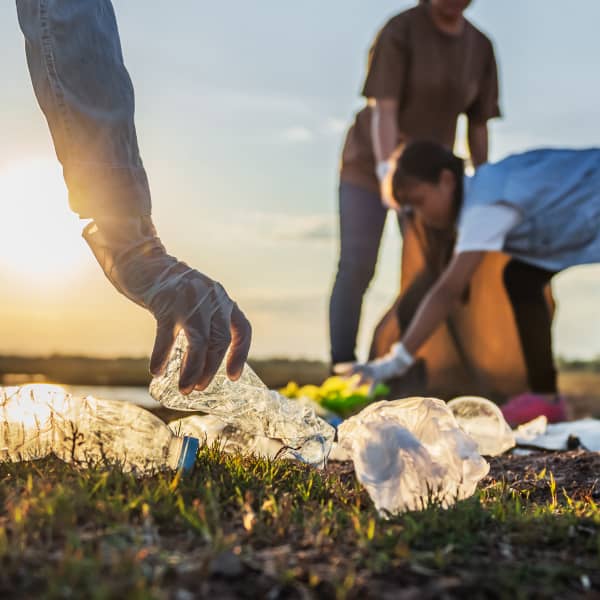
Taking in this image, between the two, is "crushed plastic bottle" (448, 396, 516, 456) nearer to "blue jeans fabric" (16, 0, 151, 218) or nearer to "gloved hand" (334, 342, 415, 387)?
"blue jeans fabric" (16, 0, 151, 218)

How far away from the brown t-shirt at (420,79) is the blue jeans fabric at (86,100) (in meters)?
4.14

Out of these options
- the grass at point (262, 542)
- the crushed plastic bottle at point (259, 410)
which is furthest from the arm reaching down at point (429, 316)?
the grass at point (262, 542)

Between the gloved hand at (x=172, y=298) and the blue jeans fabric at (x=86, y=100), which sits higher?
the blue jeans fabric at (x=86, y=100)

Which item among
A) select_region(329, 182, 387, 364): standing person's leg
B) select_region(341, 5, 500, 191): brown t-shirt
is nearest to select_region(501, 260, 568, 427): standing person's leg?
select_region(329, 182, 387, 364): standing person's leg

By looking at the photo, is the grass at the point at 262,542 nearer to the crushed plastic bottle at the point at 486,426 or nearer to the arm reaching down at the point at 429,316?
the crushed plastic bottle at the point at 486,426

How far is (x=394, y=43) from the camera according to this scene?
6113 mm

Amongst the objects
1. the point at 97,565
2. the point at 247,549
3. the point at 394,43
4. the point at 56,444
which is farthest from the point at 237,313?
the point at 394,43

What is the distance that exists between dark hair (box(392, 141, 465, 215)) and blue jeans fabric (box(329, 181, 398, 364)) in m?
0.66

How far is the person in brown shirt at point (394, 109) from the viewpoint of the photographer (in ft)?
20.1

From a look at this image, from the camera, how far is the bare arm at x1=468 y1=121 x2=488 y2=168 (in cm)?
674

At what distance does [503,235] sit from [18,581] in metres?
4.41

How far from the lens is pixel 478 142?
22.2 feet

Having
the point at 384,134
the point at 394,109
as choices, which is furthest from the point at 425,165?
the point at 394,109

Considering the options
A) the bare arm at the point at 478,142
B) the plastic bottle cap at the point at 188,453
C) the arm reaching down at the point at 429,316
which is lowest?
the plastic bottle cap at the point at 188,453
